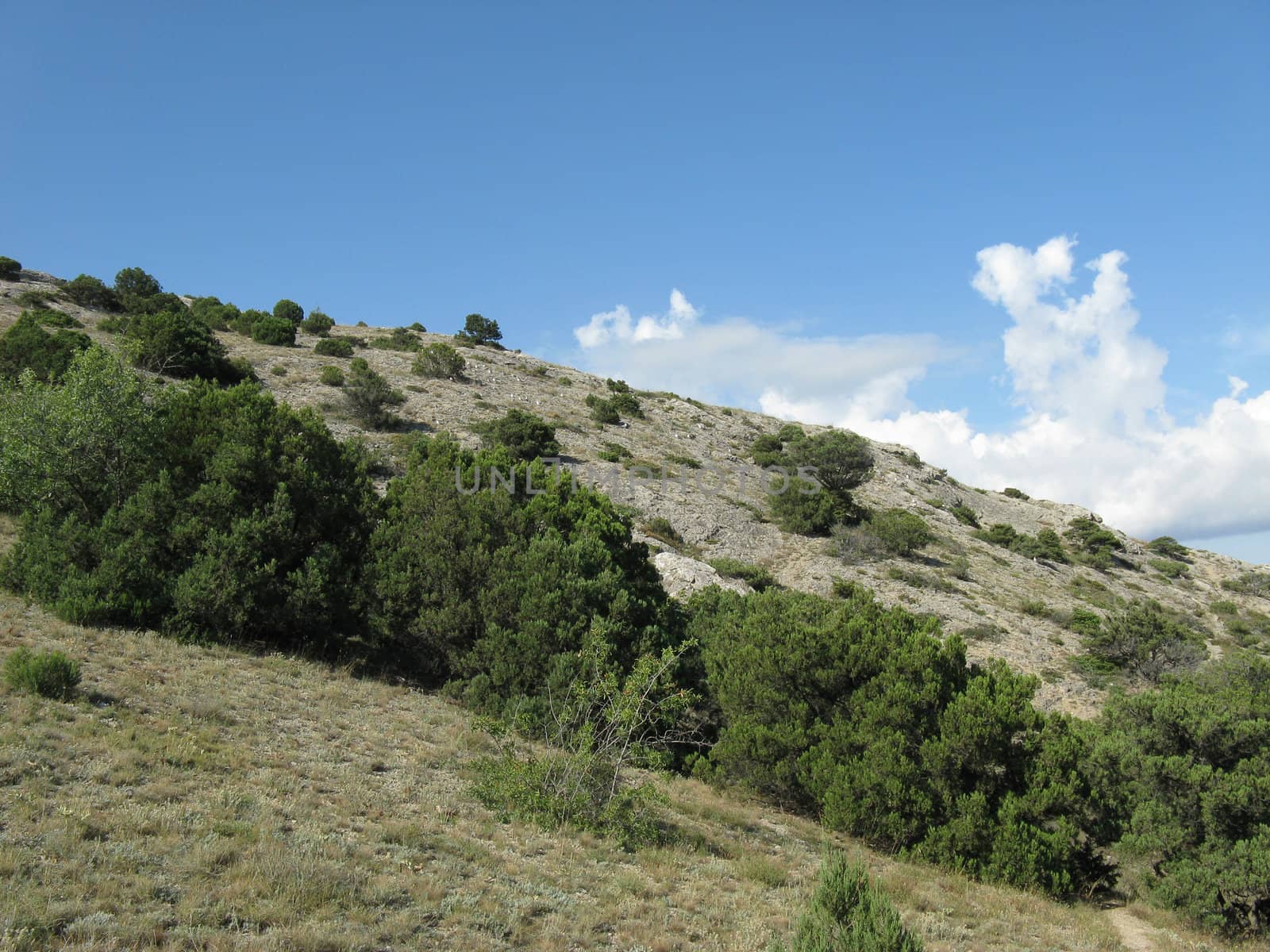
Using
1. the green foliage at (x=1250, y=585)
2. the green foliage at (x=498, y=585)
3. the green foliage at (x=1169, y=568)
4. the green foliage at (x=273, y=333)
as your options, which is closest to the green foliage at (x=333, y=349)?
the green foliage at (x=273, y=333)

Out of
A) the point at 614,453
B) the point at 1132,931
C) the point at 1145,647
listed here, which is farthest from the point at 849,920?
the point at 614,453

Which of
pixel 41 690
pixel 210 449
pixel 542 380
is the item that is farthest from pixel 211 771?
pixel 542 380

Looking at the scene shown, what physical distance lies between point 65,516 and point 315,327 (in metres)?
41.0

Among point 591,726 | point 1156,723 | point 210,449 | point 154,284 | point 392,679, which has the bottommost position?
point 392,679

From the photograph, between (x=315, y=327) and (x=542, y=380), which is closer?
(x=542, y=380)

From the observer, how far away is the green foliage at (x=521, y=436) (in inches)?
1227

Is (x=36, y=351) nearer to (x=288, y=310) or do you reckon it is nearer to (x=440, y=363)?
(x=440, y=363)

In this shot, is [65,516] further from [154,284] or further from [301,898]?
[154,284]

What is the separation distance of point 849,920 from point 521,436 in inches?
1075

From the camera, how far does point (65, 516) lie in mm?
14430

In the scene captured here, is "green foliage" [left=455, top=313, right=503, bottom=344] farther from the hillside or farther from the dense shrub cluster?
the dense shrub cluster

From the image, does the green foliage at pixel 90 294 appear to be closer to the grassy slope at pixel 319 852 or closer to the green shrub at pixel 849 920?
the grassy slope at pixel 319 852

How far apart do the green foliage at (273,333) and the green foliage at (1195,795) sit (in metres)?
43.0

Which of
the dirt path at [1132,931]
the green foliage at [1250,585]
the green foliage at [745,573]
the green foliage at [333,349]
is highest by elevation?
the green foliage at [333,349]
